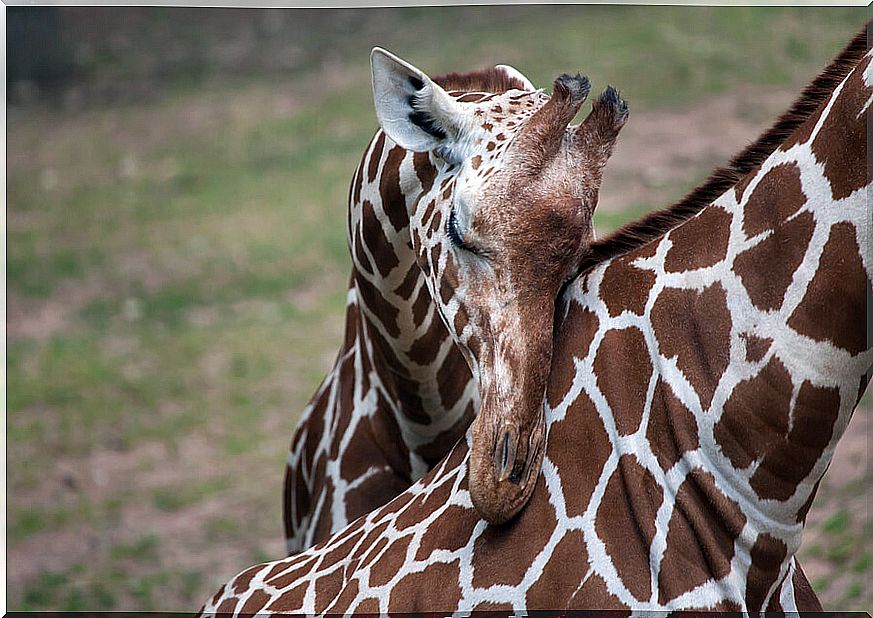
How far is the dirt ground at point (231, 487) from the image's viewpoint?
315cm

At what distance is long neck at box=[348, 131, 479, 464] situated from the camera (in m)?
1.56

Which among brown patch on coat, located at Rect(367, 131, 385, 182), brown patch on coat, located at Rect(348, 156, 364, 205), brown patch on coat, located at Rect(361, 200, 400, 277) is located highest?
brown patch on coat, located at Rect(367, 131, 385, 182)

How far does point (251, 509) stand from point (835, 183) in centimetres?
328

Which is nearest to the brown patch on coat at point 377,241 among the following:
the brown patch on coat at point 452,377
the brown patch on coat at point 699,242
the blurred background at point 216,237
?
the brown patch on coat at point 452,377

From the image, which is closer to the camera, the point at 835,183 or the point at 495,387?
the point at 835,183

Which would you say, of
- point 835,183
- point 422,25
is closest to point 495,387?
point 835,183

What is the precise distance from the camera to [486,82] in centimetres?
151

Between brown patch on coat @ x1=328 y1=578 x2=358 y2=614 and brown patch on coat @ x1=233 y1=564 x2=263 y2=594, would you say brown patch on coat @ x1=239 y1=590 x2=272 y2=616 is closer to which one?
brown patch on coat @ x1=233 y1=564 x2=263 y2=594

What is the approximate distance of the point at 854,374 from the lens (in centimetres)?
95

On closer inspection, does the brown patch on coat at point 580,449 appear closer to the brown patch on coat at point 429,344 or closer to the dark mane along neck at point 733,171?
the dark mane along neck at point 733,171

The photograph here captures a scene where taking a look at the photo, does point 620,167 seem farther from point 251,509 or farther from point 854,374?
point 854,374

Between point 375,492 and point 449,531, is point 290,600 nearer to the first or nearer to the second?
point 449,531

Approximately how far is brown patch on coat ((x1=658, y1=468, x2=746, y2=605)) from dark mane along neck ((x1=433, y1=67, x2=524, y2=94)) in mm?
679

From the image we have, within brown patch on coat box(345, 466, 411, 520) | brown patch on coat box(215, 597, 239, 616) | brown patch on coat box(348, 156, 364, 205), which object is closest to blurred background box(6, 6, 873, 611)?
brown patch on coat box(348, 156, 364, 205)
